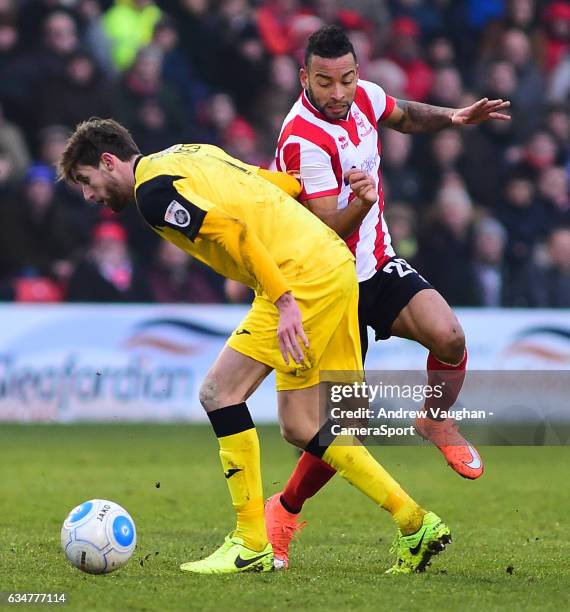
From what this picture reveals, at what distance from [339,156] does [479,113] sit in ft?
2.79

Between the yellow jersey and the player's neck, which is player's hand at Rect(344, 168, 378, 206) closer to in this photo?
the yellow jersey

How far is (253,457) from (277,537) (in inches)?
23.2

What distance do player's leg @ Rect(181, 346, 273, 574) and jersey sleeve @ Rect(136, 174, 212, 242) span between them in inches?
25.7

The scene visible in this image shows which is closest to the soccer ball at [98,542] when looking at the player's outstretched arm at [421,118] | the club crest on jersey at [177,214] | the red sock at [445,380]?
the club crest on jersey at [177,214]

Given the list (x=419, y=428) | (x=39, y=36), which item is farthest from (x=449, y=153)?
(x=419, y=428)

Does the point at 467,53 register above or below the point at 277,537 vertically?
above

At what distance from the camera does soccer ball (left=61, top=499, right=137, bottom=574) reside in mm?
5277

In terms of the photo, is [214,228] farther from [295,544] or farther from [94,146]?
[295,544]

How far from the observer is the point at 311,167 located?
19.7 ft

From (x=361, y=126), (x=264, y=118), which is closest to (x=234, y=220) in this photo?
(x=361, y=126)

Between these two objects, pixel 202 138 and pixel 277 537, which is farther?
pixel 202 138

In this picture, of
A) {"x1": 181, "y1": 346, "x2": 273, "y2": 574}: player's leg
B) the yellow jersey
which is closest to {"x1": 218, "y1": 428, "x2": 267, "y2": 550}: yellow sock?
{"x1": 181, "y1": 346, "x2": 273, "y2": 574}: player's leg

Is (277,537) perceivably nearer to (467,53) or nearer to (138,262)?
(138,262)

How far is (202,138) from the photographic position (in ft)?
44.5
